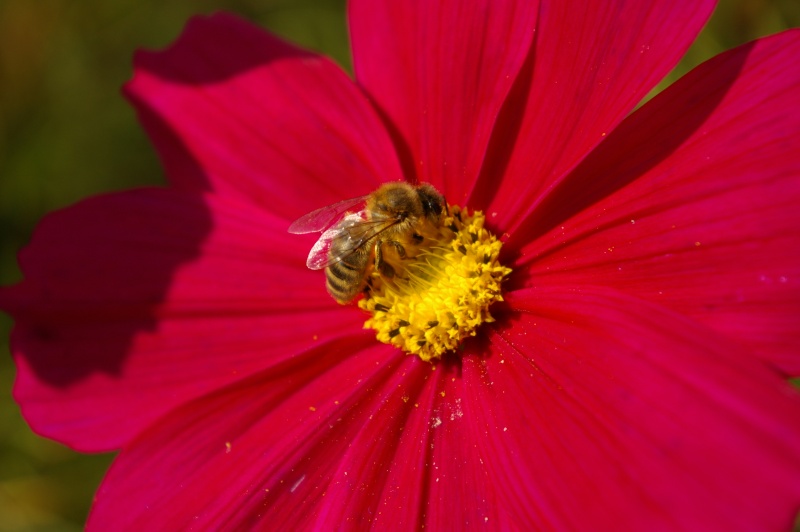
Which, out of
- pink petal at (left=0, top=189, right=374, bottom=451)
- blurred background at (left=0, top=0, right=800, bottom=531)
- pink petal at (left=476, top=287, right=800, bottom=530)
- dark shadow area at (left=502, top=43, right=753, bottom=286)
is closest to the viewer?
pink petal at (left=476, top=287, right=800, bottom=530)

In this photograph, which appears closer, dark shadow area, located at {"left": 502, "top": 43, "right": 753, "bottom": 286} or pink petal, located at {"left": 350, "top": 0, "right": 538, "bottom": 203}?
dark shadow area, located at {"left": 502, "top": 43, "right": 753, "bottom": 286}

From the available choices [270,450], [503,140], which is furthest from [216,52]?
[270,450]

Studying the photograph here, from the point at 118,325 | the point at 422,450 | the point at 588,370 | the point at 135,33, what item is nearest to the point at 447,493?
the point at 422,450

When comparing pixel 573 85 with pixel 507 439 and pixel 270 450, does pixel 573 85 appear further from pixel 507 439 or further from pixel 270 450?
pixel 270 450

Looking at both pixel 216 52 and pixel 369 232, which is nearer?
pixel 369 232

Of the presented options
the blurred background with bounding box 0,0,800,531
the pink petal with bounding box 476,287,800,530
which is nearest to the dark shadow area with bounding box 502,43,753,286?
the pink petal with bounding box 476,287,800,530

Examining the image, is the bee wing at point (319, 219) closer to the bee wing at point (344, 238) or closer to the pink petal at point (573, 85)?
the bee wing at point (344, 238)

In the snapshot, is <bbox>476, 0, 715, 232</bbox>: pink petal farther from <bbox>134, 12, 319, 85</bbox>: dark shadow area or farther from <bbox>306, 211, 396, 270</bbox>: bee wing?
<bbox>134, 12, 319, 85</bbox>: dark shadow area

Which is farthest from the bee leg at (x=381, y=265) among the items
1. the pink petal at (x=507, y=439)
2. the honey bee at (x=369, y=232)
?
the pink petal at (x=507, y=439)
